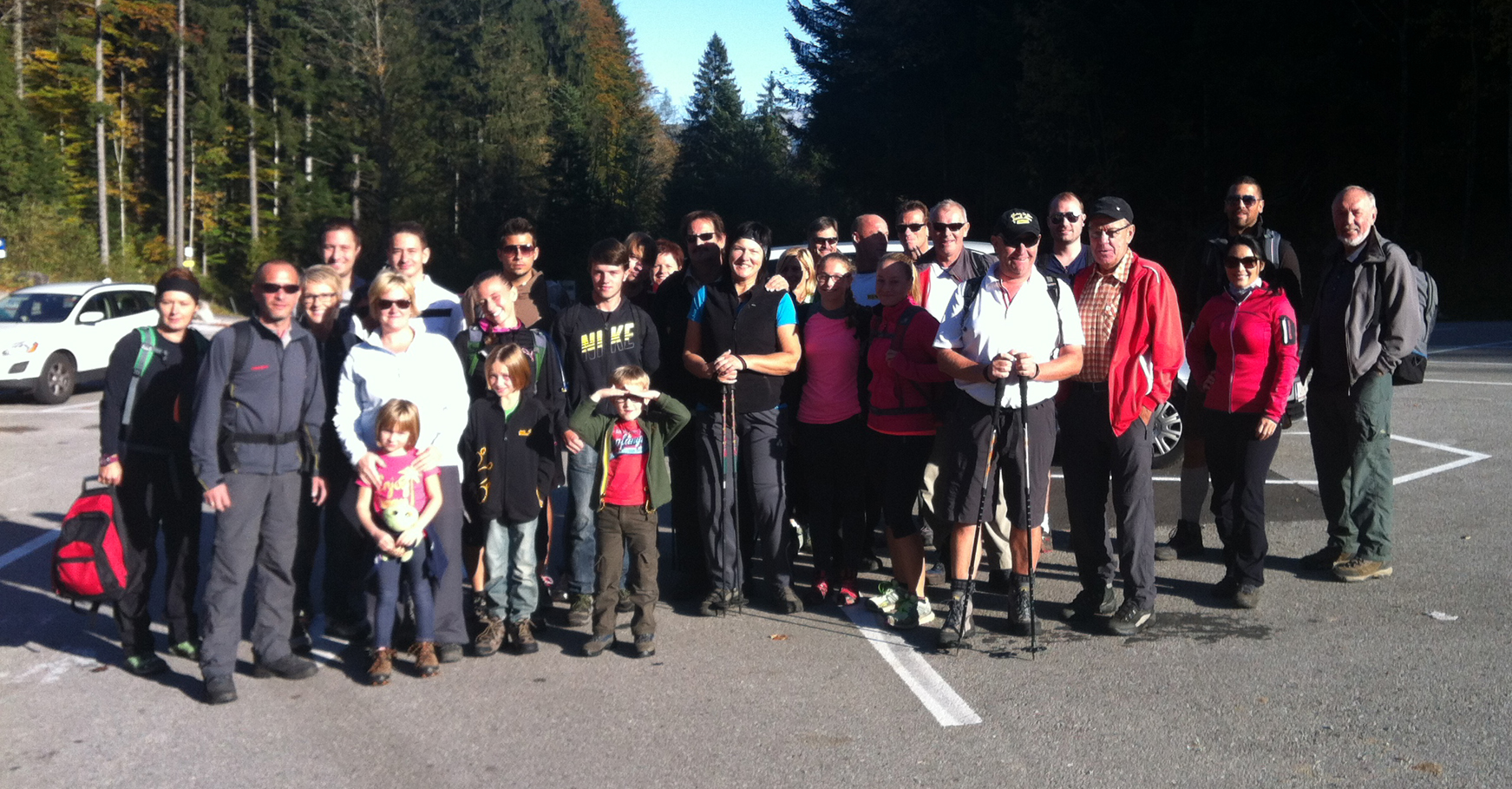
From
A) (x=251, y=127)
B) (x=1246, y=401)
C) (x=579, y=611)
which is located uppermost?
(x=251, y=127)

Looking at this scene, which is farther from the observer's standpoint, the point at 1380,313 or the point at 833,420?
the point at 1380,313

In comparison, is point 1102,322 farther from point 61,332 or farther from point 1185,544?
point 61,332

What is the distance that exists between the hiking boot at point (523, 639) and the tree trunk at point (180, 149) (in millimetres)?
44414

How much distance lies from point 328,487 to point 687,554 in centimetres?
202

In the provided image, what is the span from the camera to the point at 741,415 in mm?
6316

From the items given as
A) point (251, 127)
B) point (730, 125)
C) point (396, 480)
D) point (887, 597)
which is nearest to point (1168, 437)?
point (887, 597)

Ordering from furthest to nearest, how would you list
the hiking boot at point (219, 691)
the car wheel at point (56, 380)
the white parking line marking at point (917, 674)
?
the car wheel at point (56, 380) < the hiking boot at point (219, 691) < the white parking line marking at point (917, 674)

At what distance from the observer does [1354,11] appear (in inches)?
1193

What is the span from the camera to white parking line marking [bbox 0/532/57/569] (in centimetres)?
770

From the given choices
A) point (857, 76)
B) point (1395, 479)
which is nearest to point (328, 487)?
point (1395, 479)

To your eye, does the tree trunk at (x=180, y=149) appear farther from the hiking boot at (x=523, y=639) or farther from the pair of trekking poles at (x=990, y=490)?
the pair of trekking poles at (x=990, y=490)

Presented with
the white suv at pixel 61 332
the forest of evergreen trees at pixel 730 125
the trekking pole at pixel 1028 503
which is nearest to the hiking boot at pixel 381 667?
the trekking pole at pixel 1028 503

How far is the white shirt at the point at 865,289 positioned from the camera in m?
7.30

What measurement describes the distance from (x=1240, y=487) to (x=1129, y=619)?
111 centimetres
